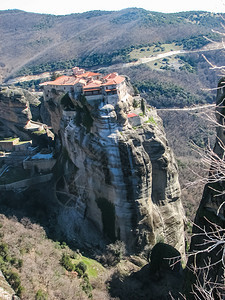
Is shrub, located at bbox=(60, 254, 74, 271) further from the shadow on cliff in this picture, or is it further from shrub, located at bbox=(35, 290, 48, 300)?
shrub, located at bbox=(35, 290, 48, 300)

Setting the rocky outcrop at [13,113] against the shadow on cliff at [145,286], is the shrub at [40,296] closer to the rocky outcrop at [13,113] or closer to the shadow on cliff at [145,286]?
the shadow on cliff at [145,286]

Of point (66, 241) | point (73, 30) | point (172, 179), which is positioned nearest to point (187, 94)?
point (172, 179)

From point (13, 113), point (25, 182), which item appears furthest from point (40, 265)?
point (13, 113)

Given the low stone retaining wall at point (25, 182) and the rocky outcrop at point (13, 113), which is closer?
the low stone retaining wall at point (25, 182)

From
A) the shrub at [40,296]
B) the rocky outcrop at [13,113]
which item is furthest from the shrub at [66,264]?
the rocky outcrop at [13,113]

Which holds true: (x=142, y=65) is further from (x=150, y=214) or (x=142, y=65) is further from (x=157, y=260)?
(x=157, y=260)

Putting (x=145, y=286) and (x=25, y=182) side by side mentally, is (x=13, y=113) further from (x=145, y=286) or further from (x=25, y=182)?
(x=145, y=286)

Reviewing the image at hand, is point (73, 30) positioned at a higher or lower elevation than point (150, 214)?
higher
